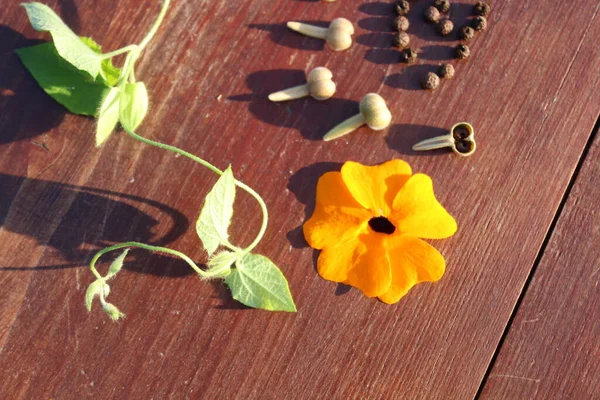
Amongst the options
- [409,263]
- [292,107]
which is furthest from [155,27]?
[409,263]

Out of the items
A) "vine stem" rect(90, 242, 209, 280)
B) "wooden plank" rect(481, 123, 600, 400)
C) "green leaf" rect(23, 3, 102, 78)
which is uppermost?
"green leaf" rect(23, 3, 102, 78)

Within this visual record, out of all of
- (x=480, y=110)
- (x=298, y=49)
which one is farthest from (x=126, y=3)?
(x=480, y=110)

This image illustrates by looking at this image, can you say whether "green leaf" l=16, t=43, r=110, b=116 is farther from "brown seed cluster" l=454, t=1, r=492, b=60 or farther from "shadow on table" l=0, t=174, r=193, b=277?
"brown seed cluster" l=454, t=1, r=492, b=60

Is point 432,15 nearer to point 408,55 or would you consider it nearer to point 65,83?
point 408,55

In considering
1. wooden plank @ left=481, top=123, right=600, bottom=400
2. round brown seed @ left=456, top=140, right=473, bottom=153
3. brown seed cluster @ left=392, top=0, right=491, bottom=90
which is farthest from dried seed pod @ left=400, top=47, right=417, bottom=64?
wooden plank @ left=481, top=123, right=600, bottom=400

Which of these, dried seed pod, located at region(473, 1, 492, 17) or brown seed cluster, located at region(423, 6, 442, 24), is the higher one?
brown seed cluster, located at region(423, 6, 442, 24)

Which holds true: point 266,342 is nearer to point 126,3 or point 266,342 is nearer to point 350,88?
point 350,88
